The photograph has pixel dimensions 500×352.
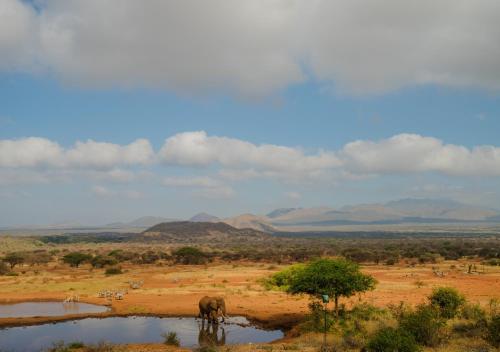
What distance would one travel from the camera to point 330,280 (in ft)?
82.9

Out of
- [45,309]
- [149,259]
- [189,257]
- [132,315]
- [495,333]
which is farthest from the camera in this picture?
[149,259]

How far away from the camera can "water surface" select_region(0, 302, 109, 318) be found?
32.0 metres

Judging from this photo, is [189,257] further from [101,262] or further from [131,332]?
[131,332]

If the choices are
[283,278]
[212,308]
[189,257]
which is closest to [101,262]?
[189,257]

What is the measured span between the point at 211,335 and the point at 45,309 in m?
15.8

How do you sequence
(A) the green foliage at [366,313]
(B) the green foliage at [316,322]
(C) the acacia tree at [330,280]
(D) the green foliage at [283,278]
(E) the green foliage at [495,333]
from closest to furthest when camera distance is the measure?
(E) the green foliage at [495,333] → (B) the green foliage at [316,322] → (C) the acacia tree at [330,280] → (A) the green foliage at [366,313] → (D) the green foliage at [283,278]

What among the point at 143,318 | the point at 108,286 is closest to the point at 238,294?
the point at 143,318

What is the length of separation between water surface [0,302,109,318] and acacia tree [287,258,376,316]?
1542cm

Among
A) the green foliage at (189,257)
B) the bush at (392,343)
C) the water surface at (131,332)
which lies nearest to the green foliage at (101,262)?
the green foliage at (189,257)

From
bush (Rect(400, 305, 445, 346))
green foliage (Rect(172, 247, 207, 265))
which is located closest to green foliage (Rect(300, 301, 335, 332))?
bush (Rect(400, 305, 445, 346))

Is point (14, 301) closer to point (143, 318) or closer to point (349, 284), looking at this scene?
point (143, 318)

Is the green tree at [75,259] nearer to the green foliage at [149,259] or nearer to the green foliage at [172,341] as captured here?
the green foliage at [149,259]

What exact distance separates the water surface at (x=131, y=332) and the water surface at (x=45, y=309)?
348cm

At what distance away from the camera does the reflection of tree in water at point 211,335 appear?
23328mm
